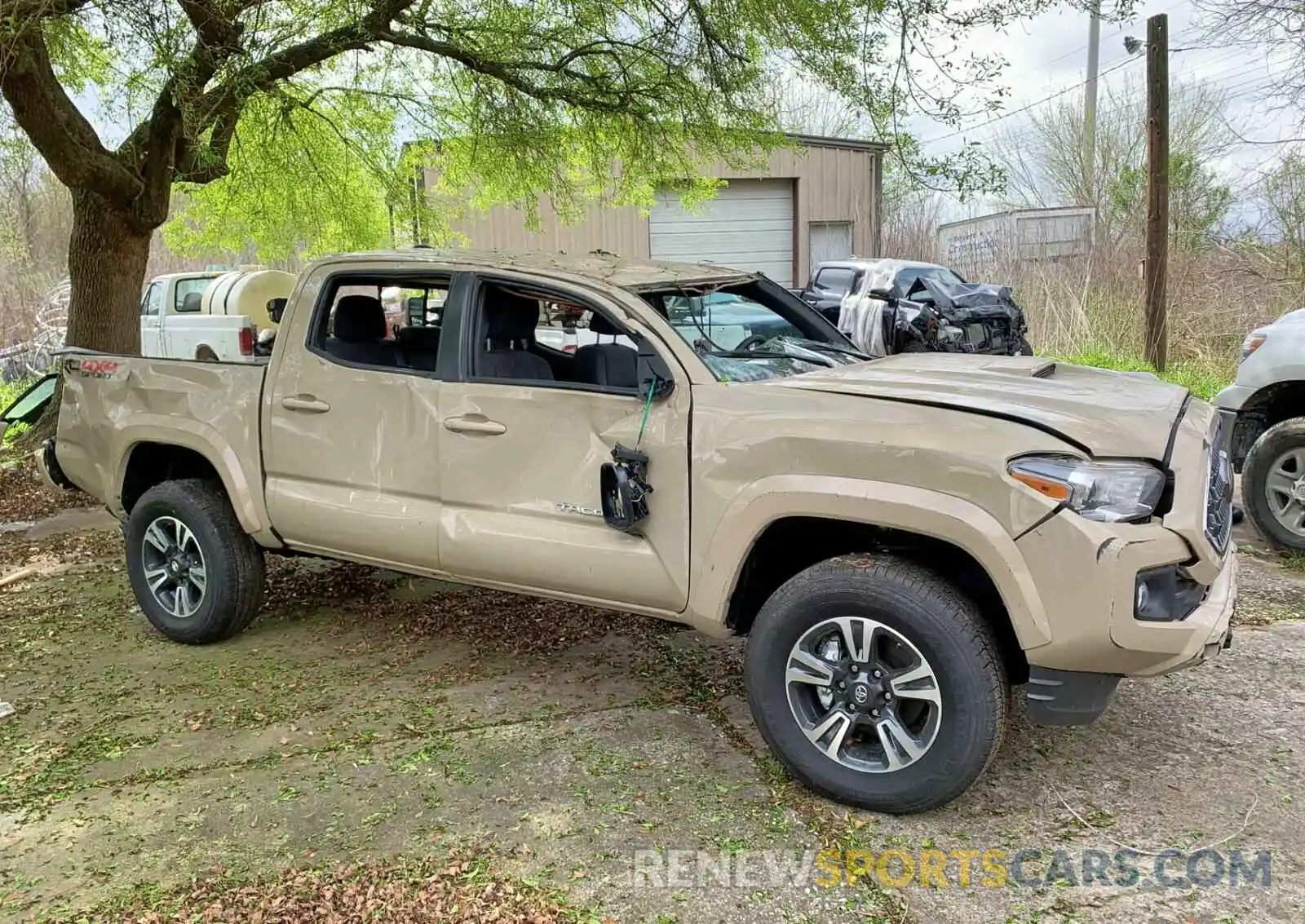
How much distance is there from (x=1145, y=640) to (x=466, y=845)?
7.05 feet

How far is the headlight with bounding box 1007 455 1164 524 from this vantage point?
9.65 ft

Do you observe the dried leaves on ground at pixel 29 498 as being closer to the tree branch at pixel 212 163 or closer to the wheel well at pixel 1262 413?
the tree branch at pixel 212 163

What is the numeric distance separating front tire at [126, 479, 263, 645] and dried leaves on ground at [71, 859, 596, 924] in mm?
2077

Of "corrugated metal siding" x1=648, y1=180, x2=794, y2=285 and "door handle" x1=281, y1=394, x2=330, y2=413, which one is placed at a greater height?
"corrugated metal siding" x1=648, y1=180, x2=794, y2=285

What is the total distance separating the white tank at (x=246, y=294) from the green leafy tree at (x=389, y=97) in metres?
2.77

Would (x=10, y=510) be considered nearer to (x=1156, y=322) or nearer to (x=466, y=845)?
(x=466, y=845)

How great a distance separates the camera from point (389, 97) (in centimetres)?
947

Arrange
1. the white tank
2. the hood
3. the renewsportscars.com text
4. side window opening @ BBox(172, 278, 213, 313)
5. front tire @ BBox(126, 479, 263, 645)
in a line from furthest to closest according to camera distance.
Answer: side window opening @ BBox(172, 278, 213, 313) < the white tank < front tire @ BBox(126, 479, 263, 645) < the hood < the renewsportscars.com text

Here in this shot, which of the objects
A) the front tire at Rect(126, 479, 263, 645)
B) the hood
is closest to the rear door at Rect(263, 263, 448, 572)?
the front tire at Rect(126, 479, 263, 645)

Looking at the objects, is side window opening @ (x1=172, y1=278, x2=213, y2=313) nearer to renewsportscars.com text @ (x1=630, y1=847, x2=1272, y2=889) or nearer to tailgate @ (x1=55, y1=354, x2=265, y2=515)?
tailgate @ (x1=55, y1=354, x2=265, y2=515)

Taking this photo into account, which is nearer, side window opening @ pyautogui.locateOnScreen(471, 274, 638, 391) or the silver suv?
side window opening @ pyautogui.locateOnScreen(471, 274, 638, 391)

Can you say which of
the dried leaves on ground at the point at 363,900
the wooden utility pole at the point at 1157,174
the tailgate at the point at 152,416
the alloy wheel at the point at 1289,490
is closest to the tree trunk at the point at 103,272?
the tailgate at the point at 152,416

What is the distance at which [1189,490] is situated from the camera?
3.01 meters

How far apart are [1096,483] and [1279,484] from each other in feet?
12.7
